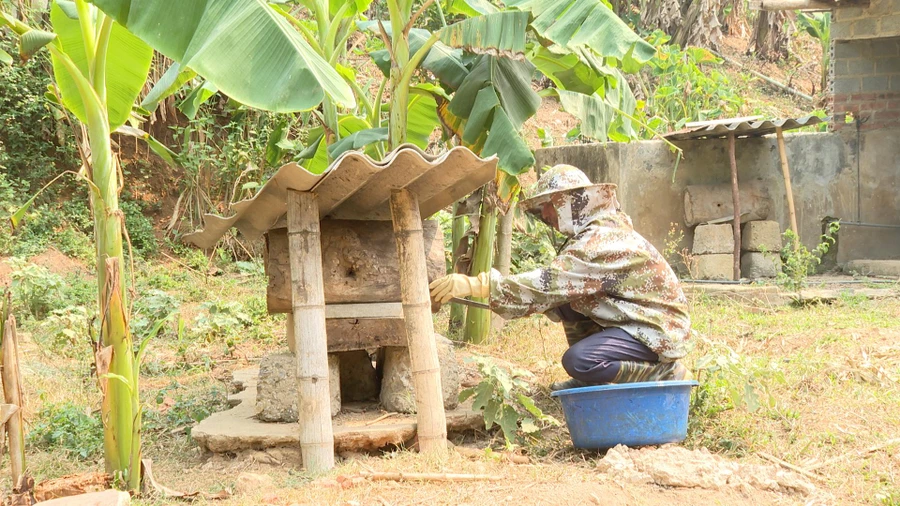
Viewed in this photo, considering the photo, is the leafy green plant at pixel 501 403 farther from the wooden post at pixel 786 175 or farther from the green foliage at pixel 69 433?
the wooden post at pixel 786 175

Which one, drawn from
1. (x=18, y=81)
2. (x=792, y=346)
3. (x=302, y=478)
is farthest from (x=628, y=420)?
(x=18, y=81)

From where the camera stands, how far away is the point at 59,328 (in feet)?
23.9

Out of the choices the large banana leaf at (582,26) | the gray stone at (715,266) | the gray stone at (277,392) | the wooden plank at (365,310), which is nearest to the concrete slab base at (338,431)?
the gray stone at (277,392)

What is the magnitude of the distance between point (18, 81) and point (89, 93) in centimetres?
842

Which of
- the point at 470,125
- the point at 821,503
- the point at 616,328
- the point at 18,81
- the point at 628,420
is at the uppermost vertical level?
the point at 18,81

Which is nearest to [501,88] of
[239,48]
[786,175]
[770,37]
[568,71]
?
[568,71]

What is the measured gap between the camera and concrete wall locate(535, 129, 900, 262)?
10.3 m

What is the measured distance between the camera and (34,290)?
8148mm

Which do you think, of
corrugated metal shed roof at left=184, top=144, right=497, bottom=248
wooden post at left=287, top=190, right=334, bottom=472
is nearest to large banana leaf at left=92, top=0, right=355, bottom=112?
corrugated metal shed roof at left=184, top=144, right=497, bottom=248

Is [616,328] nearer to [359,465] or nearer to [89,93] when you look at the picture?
[359,465]

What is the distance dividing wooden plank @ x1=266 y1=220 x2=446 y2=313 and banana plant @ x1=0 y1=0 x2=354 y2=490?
94 centimetres

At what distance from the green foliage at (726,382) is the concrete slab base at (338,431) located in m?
1.25

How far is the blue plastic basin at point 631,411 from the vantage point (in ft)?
14.0

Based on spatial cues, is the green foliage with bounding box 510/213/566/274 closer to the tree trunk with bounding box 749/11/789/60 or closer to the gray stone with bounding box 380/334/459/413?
the gray stone with bounding box 380/334/459/413
